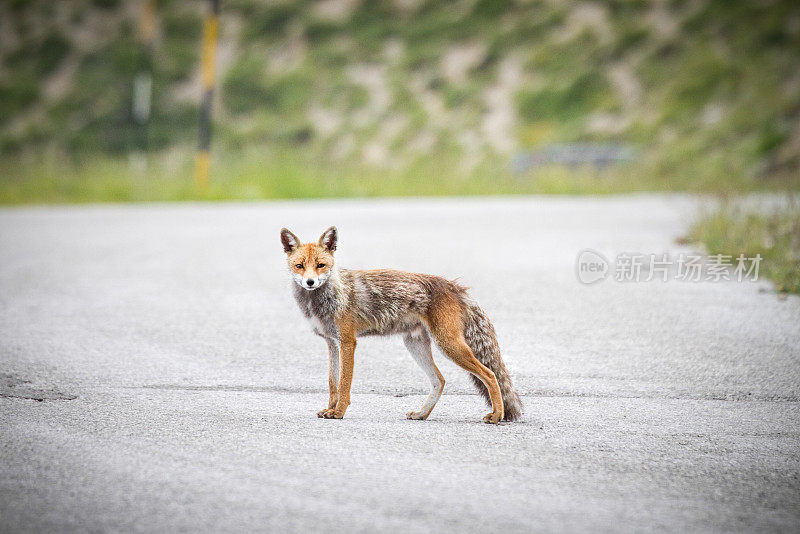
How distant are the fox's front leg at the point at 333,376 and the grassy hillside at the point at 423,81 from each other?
23.5m

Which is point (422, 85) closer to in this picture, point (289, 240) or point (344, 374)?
point (289, 240)

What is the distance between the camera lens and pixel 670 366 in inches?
280

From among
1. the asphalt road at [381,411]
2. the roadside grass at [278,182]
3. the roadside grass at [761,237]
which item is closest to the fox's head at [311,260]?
the asphalt road at [381,411]

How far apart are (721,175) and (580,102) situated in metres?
10.1

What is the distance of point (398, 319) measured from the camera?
5699 mm

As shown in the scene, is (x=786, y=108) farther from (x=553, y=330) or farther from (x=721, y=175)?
(x=553, y=330)

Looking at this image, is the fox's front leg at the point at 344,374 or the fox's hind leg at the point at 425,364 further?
the fox's hind leg at the point at 425,364

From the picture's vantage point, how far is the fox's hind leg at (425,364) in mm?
5695

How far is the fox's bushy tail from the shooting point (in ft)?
18.6

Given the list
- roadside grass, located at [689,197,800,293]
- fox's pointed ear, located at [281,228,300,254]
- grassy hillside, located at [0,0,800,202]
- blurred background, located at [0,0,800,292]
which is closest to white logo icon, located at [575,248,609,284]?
roadside grass, located at [689,197,800,293]

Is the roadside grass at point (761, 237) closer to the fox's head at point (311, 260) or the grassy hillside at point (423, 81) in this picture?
the fox's head at point (311, 260)

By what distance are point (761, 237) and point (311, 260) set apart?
25.5ft

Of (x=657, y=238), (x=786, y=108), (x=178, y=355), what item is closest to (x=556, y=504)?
(x=178, y=355)

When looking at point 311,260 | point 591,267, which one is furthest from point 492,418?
point 591,267
